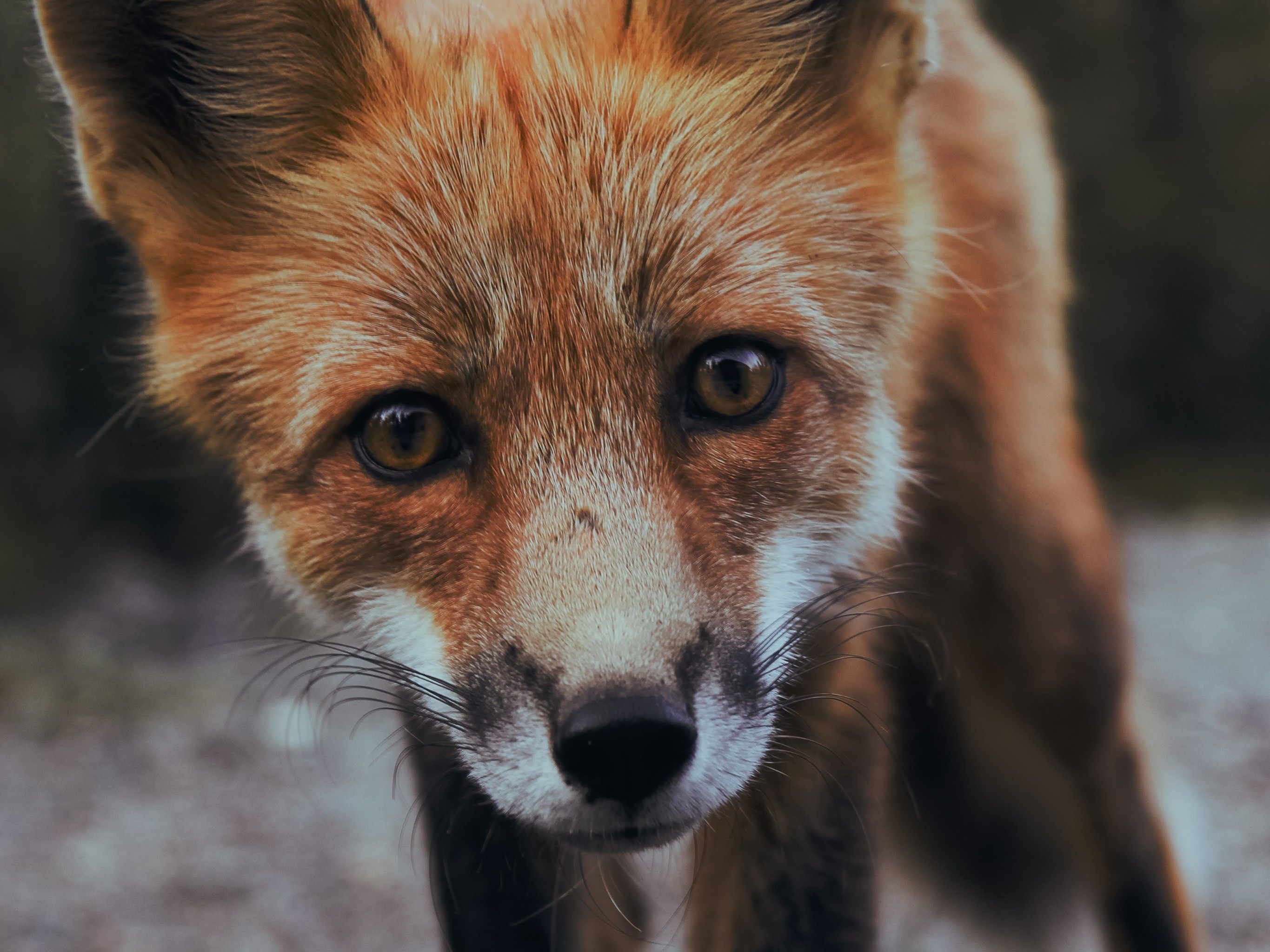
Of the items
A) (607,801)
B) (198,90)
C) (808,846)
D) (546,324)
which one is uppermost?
(198,90)

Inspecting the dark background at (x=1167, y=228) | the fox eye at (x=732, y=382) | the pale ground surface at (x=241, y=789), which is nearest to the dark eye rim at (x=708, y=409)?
the fox eye at (x=732, y=382)

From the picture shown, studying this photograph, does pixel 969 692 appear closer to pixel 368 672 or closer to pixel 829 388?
pixel 829 388

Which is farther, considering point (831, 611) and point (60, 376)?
point (60, 376)

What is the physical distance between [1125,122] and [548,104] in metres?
7.07

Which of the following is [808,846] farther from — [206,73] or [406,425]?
[206,73]

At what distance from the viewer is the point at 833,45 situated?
1882mm

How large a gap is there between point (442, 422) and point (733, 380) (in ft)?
1.29

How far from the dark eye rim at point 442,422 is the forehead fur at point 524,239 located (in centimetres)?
2

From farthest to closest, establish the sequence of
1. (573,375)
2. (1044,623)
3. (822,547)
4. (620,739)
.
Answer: (1044,623) → (822,547) → (573,375) → (620,739)

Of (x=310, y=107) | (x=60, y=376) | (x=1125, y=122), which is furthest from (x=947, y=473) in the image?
(x=1125, y=122)

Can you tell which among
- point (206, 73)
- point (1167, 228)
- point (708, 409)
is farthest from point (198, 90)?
point (1167, 228)

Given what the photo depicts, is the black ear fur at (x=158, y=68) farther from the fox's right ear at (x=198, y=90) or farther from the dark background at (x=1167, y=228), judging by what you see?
the dark background at (x=1167, y=228)

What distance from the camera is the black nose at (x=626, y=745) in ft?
4.25

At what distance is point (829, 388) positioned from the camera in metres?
1.73
